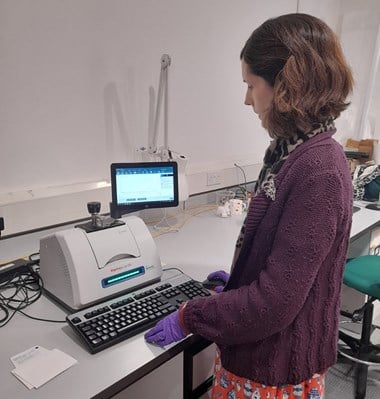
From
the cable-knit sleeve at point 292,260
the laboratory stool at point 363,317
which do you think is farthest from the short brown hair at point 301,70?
the laboratory stool at point 363,317

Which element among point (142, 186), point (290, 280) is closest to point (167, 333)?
point (290, 280)

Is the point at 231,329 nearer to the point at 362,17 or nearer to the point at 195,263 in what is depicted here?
the point at 195,263

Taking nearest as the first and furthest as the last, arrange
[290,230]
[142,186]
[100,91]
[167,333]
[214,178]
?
[290,230]
[167,333]
[142,186]
[100,91]
[214,178]

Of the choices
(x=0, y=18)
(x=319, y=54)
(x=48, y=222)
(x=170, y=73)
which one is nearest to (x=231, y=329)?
(x=319, y=54)

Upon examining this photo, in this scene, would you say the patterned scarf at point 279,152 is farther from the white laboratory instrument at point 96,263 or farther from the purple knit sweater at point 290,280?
the white laboratory instrument at point 96,263

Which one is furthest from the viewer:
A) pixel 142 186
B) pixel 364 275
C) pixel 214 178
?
pixel 214 178

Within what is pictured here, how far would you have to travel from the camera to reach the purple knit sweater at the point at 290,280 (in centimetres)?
74

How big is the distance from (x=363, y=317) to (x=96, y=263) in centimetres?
154

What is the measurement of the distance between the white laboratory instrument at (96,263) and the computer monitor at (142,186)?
1.10ft

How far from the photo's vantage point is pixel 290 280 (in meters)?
0.75

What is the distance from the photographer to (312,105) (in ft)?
2.54

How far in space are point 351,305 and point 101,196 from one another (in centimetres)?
181

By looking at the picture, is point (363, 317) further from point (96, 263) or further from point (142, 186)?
point (96, 263)

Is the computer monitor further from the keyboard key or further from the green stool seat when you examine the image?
the green stool seat
